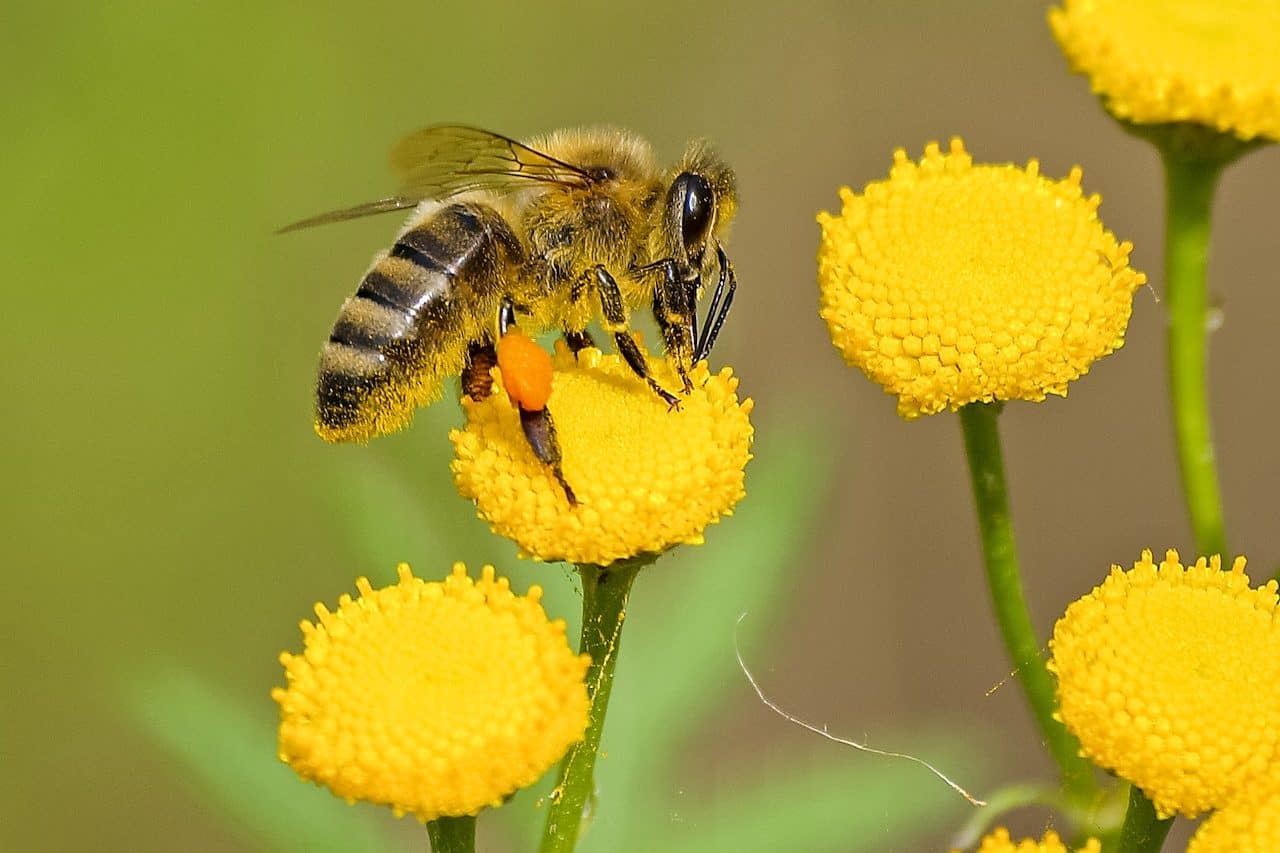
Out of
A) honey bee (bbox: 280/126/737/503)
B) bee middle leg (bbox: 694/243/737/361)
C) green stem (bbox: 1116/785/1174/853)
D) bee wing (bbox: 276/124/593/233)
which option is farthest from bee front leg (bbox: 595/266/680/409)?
green stem (bbox: 1116/785/1174/853)

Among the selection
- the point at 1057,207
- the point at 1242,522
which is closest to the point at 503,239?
the point at 1057,207

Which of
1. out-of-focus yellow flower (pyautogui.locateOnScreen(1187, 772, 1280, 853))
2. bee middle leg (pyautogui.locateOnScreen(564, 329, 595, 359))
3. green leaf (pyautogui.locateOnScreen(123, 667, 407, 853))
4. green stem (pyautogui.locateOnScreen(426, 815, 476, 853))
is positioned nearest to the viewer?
out-of-focus yellow flower (pyautogui.locateOnScreen(1187, 772, 1280, 853))

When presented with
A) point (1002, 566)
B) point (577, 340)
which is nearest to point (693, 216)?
point (577, 340)

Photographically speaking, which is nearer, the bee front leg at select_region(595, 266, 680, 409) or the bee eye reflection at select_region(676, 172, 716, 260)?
the bee front leg at select_region(595, 266, 680, 409)

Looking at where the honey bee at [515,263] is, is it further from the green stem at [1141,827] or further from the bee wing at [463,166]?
the green stem at [1141,827]

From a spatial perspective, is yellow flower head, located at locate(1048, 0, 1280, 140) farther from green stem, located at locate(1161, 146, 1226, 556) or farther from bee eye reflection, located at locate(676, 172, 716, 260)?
bee eye reflection, located at locate(676, 172, 716, 260)

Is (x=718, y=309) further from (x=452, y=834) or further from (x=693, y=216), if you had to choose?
(x=452, y=834)

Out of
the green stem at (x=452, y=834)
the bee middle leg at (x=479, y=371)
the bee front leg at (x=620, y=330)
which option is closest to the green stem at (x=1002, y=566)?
the bee front leg at (x=620, y=330)

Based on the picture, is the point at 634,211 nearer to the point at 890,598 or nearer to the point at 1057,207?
the point at 1057,207
